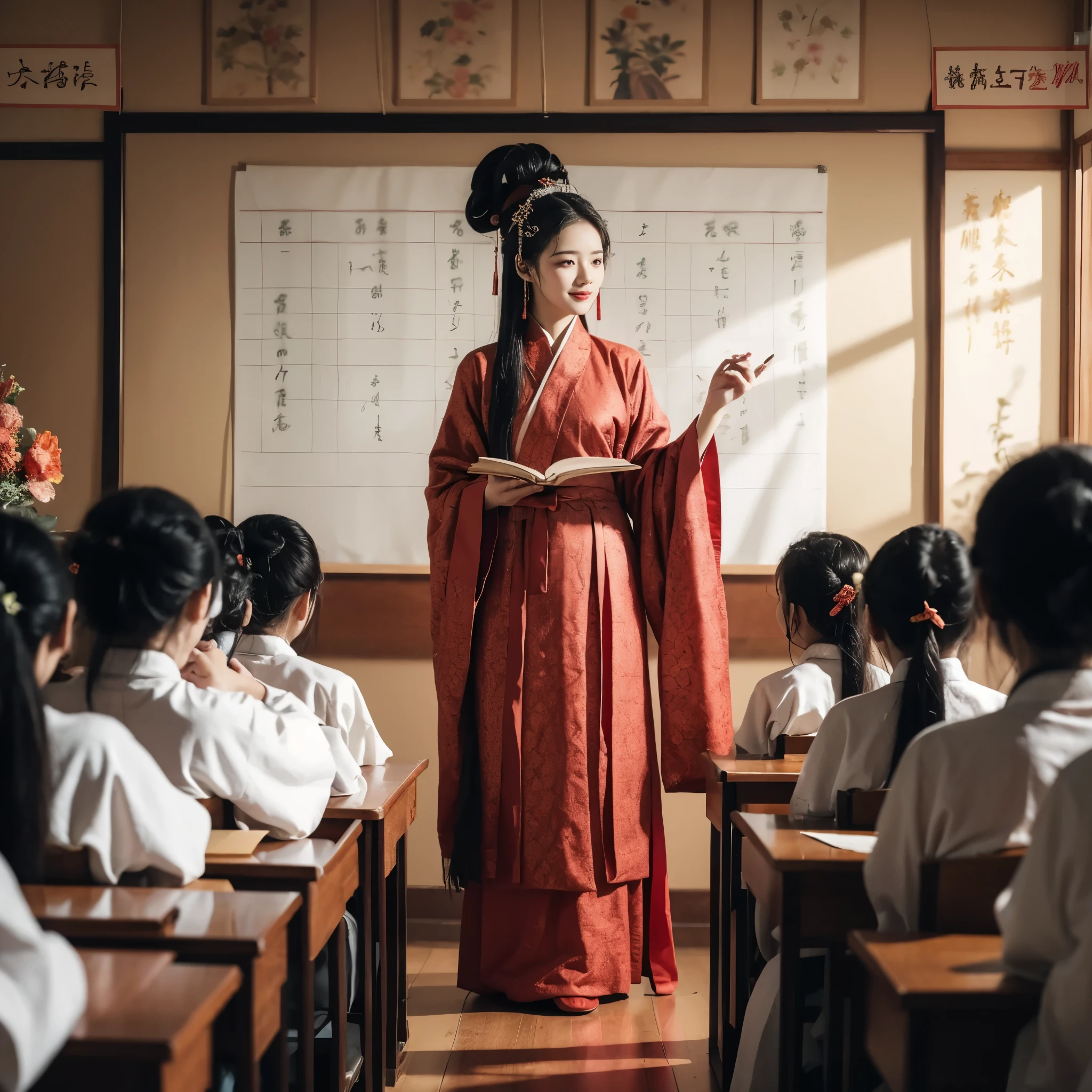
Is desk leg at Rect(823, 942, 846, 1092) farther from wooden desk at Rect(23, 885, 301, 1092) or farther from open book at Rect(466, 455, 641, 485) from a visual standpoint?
open book at Rect(466, 455, 641, 485)

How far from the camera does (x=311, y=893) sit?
1457mm

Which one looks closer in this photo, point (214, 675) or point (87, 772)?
point (87, 772)

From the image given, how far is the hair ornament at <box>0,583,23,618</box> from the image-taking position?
1.22 meters

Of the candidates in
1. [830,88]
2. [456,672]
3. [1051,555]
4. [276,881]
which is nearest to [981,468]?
[830,88]

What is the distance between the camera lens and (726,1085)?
2.13 m

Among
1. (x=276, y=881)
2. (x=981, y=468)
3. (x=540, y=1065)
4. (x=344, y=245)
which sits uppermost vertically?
(x=344, y=245)

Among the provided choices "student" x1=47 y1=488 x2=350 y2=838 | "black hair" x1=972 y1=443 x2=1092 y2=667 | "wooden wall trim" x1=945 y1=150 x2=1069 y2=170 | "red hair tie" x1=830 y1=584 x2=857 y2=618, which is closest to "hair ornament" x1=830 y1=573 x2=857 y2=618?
"red hair tie" x1=830 y1=584 x2=857 y2=618

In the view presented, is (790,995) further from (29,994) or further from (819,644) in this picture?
(29,994)

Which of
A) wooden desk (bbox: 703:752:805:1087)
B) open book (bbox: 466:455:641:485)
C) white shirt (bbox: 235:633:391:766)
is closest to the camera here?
wooden desk (bbox: 703:752:805:1087)

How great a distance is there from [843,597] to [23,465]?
1.85 meters

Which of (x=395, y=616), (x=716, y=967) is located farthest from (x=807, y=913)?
(x=395, y=616)

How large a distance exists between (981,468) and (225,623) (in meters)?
2.50

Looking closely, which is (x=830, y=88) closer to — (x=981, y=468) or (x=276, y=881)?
(x=981, y=468)

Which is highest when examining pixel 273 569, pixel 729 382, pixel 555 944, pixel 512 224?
pixel 512 224
